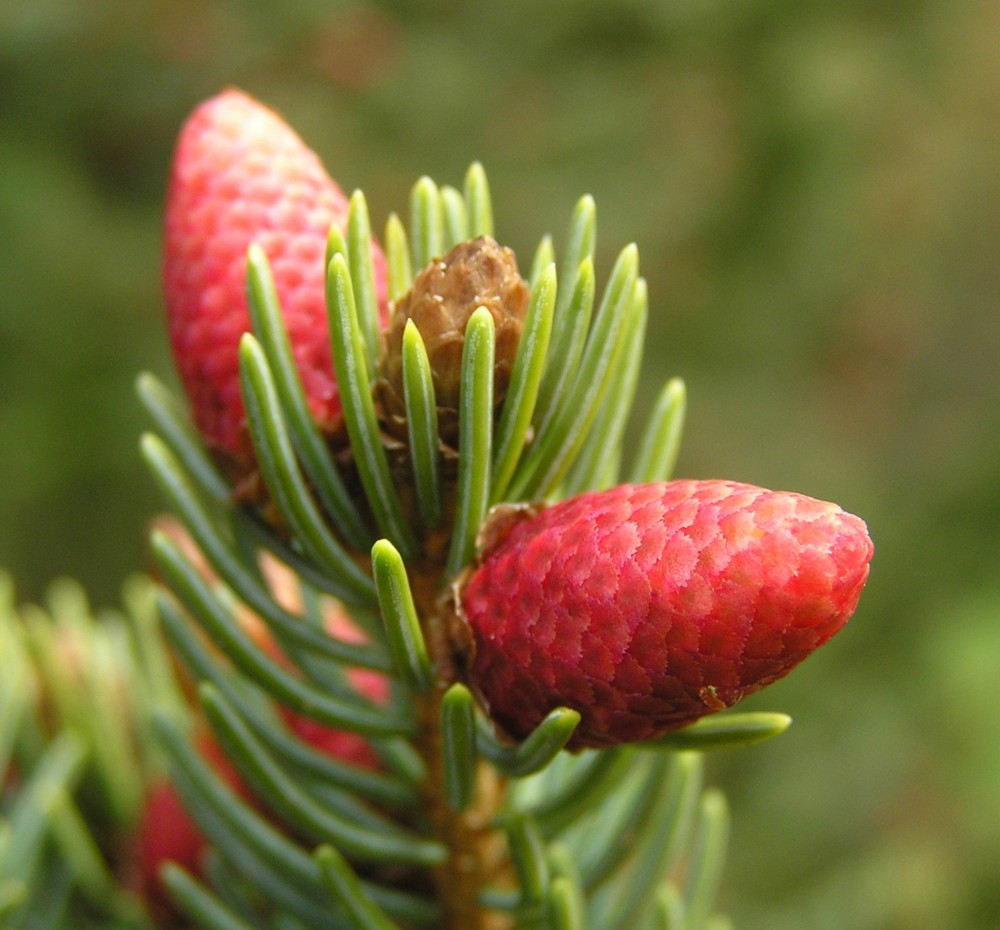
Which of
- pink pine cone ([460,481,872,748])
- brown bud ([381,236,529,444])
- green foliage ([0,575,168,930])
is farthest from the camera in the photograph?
green foliage ([0,575,168,930])

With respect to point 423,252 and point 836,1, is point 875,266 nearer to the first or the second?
point 836,1

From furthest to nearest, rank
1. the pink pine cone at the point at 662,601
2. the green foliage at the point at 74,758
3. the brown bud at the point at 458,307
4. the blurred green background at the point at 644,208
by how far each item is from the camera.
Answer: the blurred green background at the point at 644,208
the green foliage at the point at 74,758
the brown bud at the point at 458,307
the pink pine cone at the point at 662,601

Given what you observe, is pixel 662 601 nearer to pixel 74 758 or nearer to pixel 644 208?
pixel 74 758

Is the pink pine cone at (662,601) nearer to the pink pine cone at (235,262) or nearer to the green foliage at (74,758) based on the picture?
the pink pine cone at (235,262)

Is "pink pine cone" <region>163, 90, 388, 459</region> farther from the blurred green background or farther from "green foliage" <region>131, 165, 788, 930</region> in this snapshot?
the blurred green background

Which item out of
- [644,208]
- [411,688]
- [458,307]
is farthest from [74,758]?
[644,208]

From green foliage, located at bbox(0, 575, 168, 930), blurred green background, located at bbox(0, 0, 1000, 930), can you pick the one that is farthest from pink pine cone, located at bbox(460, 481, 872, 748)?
blurred green background, located at bbox(0, 0, 1000, 930)

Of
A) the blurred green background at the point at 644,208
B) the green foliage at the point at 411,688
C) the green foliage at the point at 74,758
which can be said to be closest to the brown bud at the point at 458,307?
the green foliage at the point at 411,688
